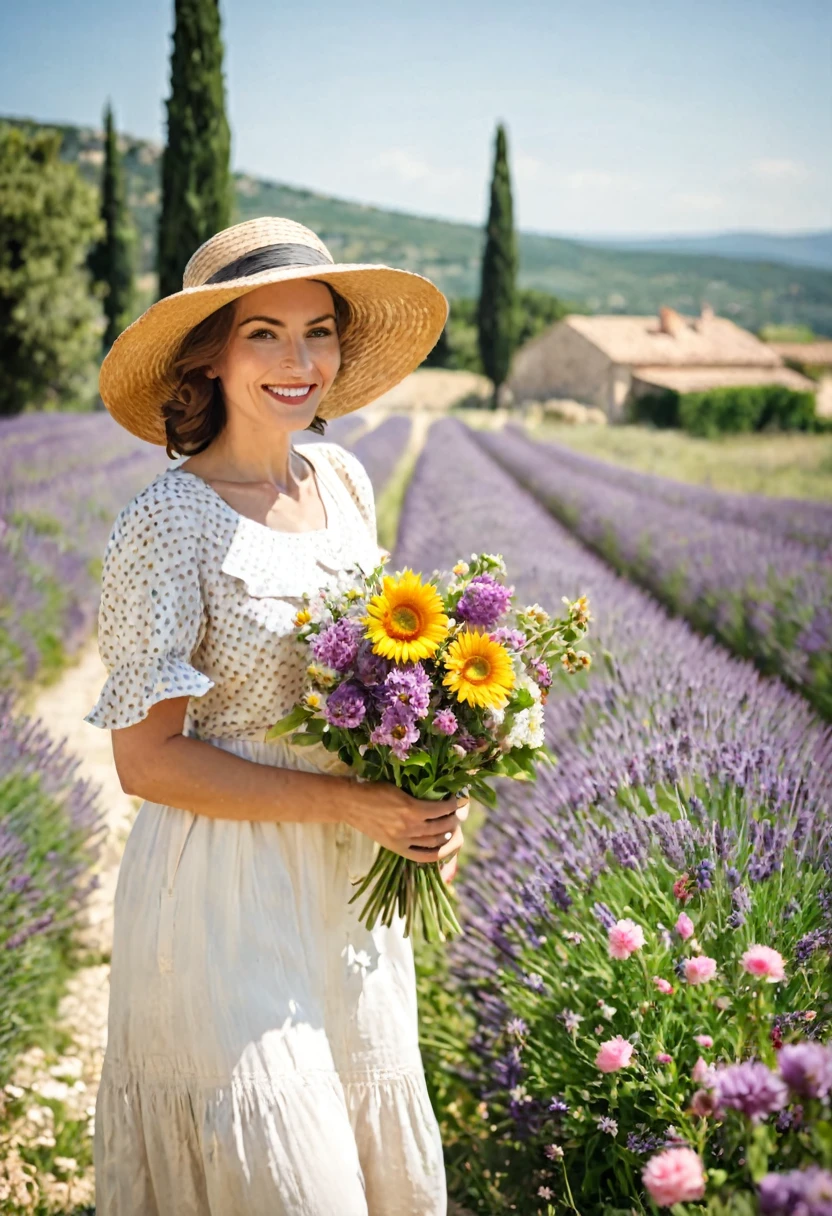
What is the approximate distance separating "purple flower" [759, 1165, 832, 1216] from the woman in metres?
0.84

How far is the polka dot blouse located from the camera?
1551 mm

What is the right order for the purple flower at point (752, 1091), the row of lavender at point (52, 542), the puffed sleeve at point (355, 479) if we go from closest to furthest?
the purple flower at point (752, 1091)
the puffed sleeve at point (355, 479)
the row of lavender at point (52, 542)

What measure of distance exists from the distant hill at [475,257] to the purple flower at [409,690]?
90.6 metres

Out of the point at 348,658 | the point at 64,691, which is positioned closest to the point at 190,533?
the point at 348,658

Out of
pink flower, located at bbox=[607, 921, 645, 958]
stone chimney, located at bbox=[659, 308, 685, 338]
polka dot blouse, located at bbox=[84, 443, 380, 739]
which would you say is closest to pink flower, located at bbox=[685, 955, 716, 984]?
pink flower, located at bbox=[607, 921, 645, 958]

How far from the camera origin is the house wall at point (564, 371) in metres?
41.2

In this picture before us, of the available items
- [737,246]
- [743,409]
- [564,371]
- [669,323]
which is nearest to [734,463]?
[743,409]

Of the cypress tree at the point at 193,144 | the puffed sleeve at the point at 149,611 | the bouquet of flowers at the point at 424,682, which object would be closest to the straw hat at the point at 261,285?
the puffed sleeve at the point at 149,611

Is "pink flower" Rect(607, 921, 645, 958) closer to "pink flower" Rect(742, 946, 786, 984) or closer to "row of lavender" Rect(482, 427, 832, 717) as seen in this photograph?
"pink flower" Rect(742, 946, 786, 984)

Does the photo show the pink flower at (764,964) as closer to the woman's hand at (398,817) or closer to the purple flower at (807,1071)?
the purple flower at (807,1071)

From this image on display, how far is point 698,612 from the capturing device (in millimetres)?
5590

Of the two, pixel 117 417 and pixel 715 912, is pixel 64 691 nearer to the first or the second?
pixel 117 417

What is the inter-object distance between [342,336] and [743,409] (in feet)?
111

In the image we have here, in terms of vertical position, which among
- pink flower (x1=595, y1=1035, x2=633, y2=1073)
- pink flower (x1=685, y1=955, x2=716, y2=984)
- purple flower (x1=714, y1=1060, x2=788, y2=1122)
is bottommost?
pink flower (x1=595, y1=1035, x2=633, y2=1073)
